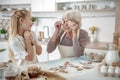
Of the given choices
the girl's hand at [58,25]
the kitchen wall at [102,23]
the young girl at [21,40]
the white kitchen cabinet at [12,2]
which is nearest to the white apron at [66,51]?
the girl's hand at [58,25]

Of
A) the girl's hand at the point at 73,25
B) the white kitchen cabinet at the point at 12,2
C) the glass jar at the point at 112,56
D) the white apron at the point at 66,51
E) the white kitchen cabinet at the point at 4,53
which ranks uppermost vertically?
the white kitchen cabinet at the point at 12,2

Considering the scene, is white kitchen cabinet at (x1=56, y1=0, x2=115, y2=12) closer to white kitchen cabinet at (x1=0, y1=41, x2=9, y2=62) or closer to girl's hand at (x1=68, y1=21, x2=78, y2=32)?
girl's hand at (x1=68, y1=21, x2=78, y2=32)

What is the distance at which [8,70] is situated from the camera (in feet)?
4.84

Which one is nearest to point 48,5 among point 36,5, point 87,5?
point 36,5

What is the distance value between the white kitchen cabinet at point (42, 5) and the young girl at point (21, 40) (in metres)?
1.66

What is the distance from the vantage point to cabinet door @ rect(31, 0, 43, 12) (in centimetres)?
425

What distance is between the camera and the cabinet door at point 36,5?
4.25 metres

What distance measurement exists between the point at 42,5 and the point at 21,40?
195 centimetres

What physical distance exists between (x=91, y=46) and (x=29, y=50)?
1.41m

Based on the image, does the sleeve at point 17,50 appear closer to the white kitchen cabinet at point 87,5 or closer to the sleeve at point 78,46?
the sleeve at point 78,46

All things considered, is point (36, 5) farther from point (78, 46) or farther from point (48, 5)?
point (78, 46)

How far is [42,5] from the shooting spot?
4.23 m

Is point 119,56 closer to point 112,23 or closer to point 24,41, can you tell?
point 24,41

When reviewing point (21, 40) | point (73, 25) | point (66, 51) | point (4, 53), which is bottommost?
point (4, 53)
